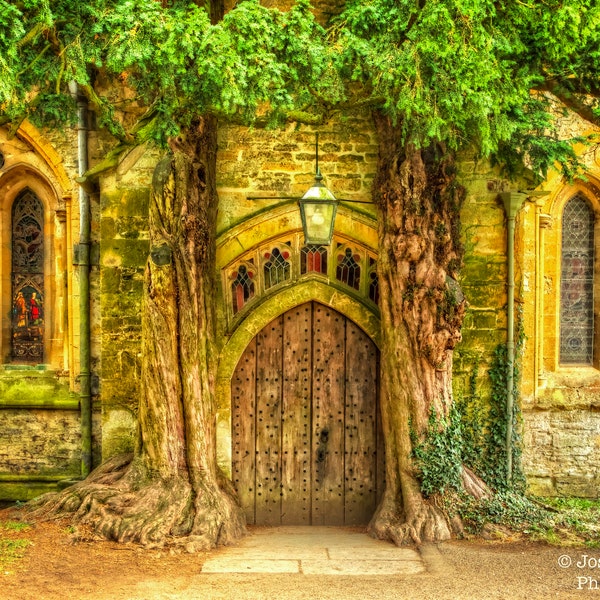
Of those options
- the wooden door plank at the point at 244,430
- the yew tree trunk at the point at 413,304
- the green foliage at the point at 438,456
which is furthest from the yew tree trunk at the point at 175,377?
the green foliage at the point at 438,456

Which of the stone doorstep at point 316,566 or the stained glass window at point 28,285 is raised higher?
the stained glass window at point 28,285

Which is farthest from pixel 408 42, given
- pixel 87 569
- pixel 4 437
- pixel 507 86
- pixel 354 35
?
pixel 4 437

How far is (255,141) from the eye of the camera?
7.24 m

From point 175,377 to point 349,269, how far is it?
209 centimetres

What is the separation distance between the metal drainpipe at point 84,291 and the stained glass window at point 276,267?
7.09ft

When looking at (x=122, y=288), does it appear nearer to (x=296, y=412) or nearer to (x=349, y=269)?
(x=296, y=412)

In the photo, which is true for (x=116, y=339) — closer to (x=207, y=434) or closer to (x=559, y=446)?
(x=207, y=434)

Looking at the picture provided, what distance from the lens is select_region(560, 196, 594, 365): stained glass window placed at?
28.3ft

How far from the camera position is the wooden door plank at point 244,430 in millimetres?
7234

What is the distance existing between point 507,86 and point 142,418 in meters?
4.29

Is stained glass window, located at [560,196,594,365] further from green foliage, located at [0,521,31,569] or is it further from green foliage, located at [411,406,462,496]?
green foliage, located at [0,521,31,569]

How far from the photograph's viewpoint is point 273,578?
213 inches

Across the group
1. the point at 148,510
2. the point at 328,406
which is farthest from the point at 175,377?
the point at 328,406

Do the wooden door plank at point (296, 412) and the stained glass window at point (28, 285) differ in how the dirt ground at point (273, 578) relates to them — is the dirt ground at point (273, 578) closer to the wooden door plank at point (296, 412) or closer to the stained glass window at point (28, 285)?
the wooden door plank at point (296, 412)
